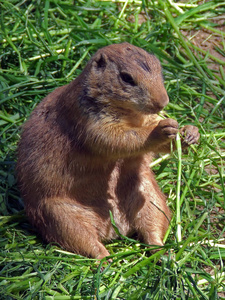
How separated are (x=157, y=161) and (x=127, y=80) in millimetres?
1677

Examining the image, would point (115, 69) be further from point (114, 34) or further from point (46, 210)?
point (114, 34)

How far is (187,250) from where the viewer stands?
17.7 feet

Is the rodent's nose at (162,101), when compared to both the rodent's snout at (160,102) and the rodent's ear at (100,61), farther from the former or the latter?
the rodent's ear at (100,61)

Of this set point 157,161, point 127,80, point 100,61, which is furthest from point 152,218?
point 100,61

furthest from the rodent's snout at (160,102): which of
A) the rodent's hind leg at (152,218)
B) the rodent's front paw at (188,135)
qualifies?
the rodent's hind leg at (152,218)

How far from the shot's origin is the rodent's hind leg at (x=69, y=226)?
565cm

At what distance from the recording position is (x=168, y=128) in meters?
5.38

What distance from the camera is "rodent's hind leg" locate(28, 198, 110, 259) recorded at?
18.5 feet

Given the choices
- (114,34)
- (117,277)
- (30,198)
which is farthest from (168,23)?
(117,277)

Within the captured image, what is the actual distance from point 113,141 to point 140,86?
564 millimetres

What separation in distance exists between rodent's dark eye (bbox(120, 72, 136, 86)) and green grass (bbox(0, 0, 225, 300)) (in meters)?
0.88

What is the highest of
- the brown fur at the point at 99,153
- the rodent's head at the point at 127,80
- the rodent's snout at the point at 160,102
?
the rodent's head at the point at 127,80

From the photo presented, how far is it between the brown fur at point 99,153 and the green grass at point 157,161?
0.23 m

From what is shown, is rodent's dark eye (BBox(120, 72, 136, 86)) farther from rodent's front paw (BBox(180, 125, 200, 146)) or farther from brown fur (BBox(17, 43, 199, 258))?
rodent's front paw (BBox(180, 125, 200, 146))
